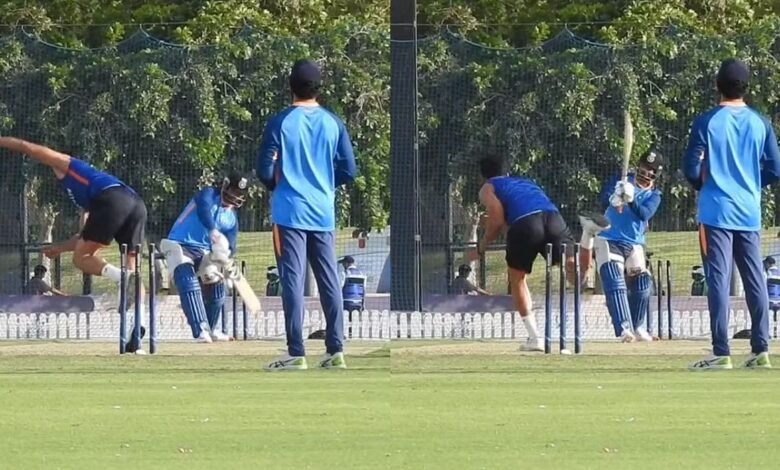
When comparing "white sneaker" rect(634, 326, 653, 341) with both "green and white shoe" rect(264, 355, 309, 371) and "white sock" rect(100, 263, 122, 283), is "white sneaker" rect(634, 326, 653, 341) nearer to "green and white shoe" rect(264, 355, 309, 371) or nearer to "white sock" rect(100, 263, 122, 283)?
"white sock" rect(100, 263, 122, 283)

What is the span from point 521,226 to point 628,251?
2349mm

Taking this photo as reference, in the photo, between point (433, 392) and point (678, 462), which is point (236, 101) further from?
point (678, 462)

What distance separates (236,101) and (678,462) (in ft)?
59.9

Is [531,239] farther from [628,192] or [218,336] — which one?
[218,336]

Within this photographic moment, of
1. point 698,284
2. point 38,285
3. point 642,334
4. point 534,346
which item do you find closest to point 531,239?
point 534,346

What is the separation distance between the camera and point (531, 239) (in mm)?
16281

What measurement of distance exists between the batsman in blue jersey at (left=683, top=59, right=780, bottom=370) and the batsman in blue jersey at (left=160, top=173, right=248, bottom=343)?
706 cm

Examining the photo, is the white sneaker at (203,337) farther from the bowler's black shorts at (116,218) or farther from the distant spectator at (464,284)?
the distant spectator at (464,284)

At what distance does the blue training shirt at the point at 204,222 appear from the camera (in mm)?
18438

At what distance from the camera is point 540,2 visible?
109ft

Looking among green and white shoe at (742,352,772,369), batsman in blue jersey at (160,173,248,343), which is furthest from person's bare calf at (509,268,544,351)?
green and white shoe at (742,352,772,369)

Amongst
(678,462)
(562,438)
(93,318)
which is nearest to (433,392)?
(562,438)

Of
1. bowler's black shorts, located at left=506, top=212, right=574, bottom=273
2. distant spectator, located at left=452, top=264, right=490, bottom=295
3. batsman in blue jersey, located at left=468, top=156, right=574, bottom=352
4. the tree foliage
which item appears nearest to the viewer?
batsman in blue jersey, located at left=468, top=156, right=574, bottom=352

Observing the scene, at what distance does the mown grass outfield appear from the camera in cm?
719
